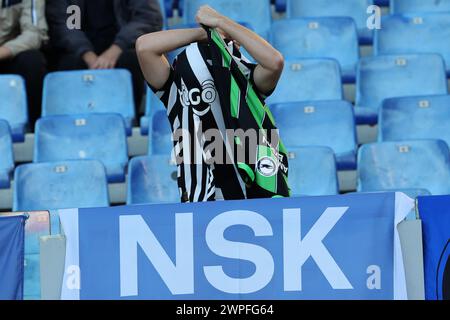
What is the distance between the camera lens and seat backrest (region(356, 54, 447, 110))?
24.1 feet

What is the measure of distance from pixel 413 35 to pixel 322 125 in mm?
1394

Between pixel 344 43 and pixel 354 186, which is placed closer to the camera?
pixel 354 186

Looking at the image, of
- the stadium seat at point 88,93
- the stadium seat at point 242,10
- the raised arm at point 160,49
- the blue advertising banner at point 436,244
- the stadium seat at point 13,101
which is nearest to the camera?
the blue advertising banner at point 436,244

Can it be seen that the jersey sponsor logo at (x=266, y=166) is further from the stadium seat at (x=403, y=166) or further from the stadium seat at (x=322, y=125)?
the stadium seat at (x=322, y=125)

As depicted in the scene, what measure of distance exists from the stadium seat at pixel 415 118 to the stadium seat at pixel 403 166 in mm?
452

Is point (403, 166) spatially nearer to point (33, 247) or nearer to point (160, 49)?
point (160, 49)

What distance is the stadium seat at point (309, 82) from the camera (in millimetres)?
7301

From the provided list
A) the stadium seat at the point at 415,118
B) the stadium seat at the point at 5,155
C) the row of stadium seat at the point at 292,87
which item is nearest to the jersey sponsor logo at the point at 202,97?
the stadium seat at the point at 5,155

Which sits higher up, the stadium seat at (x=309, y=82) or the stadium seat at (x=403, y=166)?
the stadium seat at (x=309, y=82)

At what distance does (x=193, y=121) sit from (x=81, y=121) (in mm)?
2548

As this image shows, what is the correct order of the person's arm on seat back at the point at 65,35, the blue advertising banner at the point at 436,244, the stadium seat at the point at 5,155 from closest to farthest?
1. the blue advertising banner at the point at 436,244
2. the stadium seat at the point at 5,155
3. the person's arm on seat back at the point at 65,35

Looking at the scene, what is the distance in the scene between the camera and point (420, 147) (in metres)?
6.41
